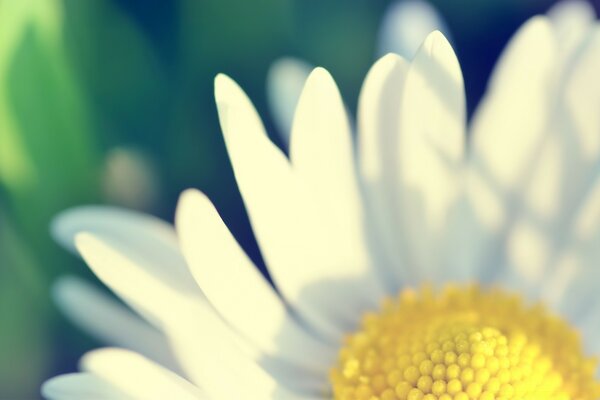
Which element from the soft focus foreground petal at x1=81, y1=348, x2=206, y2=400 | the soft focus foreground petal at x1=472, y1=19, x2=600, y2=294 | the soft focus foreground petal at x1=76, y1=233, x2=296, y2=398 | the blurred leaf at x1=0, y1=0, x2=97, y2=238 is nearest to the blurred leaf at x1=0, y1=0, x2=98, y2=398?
the blurred leaf at x1=0, y1=0, x2=97, y2=238

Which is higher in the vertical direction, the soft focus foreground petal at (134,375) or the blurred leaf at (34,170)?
the blurred leaf at (34,170)

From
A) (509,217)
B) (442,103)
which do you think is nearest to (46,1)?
(442,103)

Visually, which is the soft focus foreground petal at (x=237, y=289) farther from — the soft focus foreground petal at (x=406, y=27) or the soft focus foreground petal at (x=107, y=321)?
the soft focus foreground petal at (x=406, y=27)

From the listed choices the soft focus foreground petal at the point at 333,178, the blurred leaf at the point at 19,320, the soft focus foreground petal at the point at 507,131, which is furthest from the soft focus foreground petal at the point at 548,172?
the blurred leaf at the point at 19,320

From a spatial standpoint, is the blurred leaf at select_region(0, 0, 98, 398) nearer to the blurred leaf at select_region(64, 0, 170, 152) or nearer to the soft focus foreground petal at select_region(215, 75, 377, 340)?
the blurred leaf at select_region(64, 0, 170, 152)

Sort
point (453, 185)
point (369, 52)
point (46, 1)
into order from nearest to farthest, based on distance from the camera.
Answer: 1. point (46, 1)
2. point (453, 185)
3. point (369, 52)

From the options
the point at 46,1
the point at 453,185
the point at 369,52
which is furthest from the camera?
the point at 369,52

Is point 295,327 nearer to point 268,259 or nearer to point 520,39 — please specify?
point 268,259
